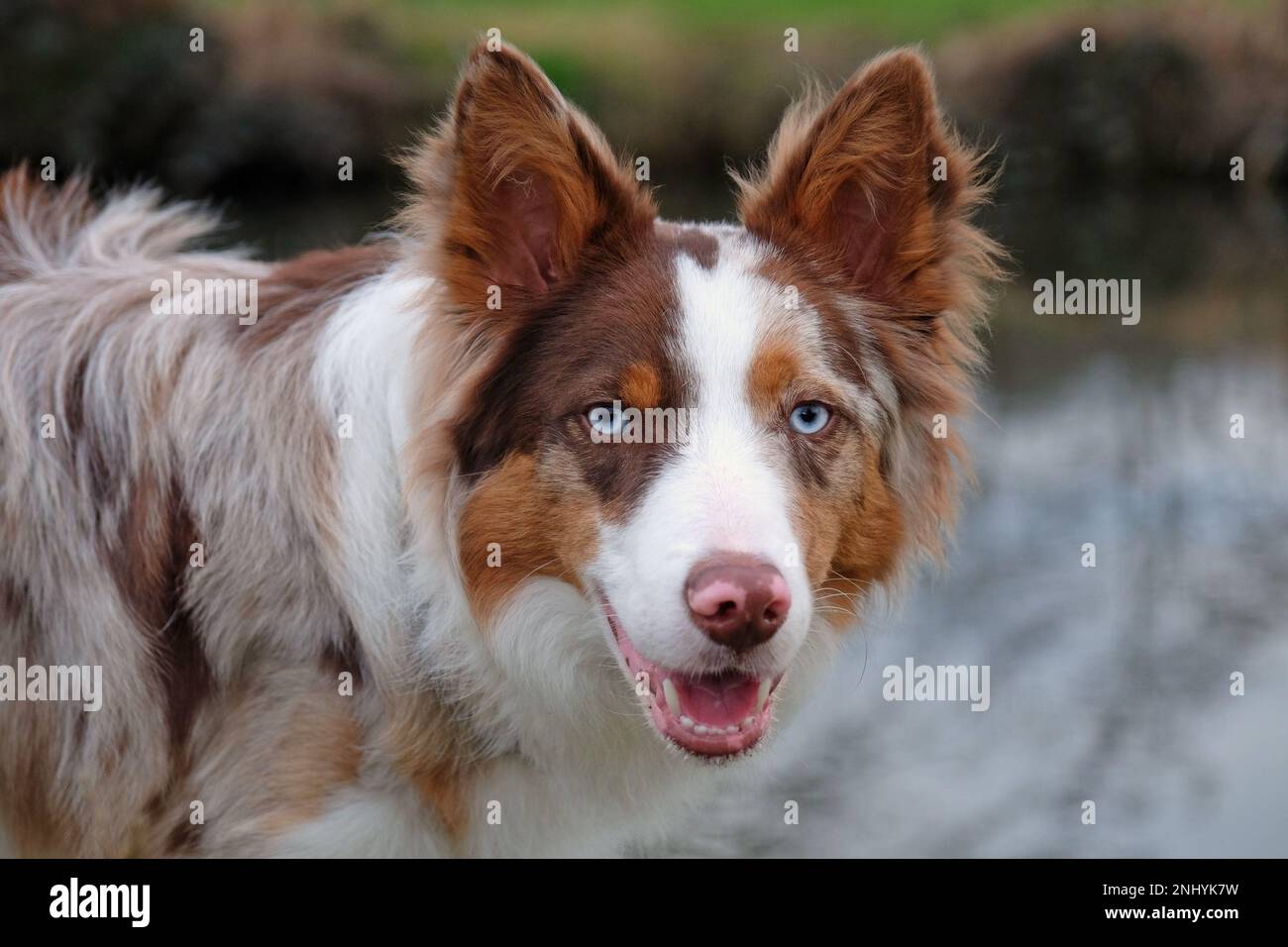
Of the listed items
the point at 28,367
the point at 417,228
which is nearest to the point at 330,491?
the point at 417,228

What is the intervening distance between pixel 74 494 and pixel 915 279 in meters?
2.48

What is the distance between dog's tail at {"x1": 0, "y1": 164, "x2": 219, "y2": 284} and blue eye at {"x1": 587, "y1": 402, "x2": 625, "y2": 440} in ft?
6.12

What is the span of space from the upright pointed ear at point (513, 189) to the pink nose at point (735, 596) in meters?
1.07

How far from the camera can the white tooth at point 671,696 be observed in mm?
3480

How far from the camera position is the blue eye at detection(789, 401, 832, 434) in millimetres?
3580

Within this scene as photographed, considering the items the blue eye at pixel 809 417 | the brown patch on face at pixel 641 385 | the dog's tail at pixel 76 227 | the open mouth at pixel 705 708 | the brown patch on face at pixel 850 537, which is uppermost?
the dog's tail at pixel 76 227

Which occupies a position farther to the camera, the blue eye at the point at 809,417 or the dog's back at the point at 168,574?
the dog's back at the point at 168,574

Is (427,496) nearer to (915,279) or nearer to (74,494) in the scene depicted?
(74,494)

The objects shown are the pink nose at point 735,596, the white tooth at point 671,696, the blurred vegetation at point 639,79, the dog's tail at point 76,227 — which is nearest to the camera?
the pink nose at point 735,596

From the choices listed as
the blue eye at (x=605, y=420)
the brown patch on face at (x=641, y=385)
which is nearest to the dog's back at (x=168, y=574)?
the blue eye at (x=605, y=420)

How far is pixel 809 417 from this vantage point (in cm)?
363

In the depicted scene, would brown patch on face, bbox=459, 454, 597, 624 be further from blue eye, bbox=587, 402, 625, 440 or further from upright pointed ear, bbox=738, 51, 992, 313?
upright pointed ear, bbox=738, 51, 992, 313

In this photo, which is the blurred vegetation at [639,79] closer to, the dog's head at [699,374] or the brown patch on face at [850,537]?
the dog's head at [699,374]

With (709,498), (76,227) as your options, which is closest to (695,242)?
(709,498)
